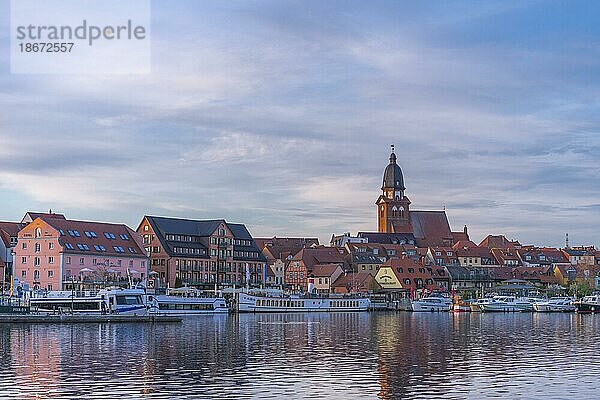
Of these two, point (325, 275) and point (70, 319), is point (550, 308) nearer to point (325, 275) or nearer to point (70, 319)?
point (325, 275)

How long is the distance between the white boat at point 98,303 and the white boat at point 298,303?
2708cm

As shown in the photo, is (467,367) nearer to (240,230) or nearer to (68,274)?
(68,274)

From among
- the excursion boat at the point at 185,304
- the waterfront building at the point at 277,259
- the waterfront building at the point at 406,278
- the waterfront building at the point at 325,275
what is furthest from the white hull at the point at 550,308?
the excursion boat at the point at 185,304

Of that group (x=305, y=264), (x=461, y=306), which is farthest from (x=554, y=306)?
(x=305, y=264)

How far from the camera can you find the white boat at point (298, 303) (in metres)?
128

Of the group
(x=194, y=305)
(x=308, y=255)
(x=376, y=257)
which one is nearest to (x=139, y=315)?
(x=194, y=305)

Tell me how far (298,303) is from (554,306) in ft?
127

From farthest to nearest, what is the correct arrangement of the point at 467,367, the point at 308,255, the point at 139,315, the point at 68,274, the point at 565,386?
the point at 308,255
the point at 68,274
the point at 139,315
the point at 467,367
the point at 565,386

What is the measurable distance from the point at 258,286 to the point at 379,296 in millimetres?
21031

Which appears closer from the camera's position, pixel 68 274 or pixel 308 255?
pixel 68 274

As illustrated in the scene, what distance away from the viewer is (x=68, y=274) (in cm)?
12631

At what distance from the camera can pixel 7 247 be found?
138000mm

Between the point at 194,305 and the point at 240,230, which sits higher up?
the point at 240,230

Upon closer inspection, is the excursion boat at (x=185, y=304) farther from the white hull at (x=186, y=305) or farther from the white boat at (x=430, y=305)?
the white boat at (x=430, y=305)
